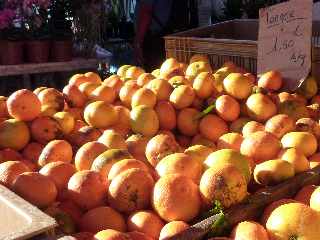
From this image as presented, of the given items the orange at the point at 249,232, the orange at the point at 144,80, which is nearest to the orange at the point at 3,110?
the orange at the point at 144,80

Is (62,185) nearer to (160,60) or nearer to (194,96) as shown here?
(194,96)

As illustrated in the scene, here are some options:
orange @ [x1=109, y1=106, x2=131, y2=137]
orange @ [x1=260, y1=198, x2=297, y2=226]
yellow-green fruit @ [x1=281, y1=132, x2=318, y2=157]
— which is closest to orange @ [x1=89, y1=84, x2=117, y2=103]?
orange @ [x1=109, y1=106, x2=131, y2=137]

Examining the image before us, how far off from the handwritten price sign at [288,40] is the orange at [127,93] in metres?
0.59

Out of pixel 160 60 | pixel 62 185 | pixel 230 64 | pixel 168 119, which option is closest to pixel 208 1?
pixel 160 60

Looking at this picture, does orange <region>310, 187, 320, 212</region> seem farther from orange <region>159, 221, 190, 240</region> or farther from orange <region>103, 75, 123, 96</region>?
orange <region>103, 75, 123, 96</region>

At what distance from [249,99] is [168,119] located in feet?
1.09

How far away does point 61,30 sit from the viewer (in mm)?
4156

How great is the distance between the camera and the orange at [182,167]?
1.29 metres

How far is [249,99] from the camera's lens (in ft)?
6.08

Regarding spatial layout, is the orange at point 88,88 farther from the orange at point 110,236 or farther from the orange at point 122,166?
the orange at point 110,236

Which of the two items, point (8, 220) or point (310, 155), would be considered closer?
point (8, 220)

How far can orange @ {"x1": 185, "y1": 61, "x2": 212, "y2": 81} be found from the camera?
7.32ft

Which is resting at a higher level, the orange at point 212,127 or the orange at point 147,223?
the orange at point 212,127

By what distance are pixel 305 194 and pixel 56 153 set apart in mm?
806
